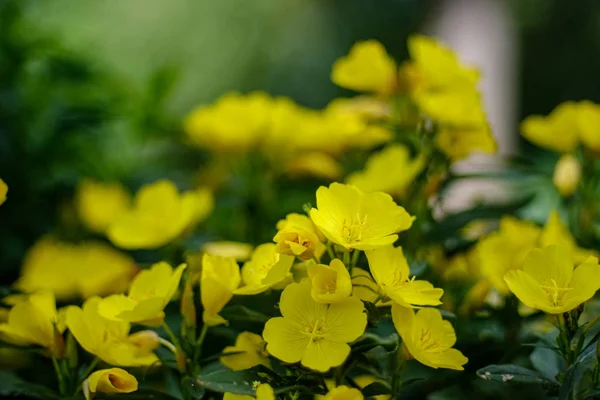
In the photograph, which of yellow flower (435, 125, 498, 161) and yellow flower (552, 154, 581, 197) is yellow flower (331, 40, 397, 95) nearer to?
yellow flower (435, 125, 498, 161)

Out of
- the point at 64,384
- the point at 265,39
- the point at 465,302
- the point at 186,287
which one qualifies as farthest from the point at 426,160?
the point at 265,39

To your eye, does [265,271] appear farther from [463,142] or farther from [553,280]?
[463,142]

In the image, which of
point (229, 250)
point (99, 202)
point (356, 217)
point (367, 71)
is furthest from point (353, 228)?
point (99, 202)

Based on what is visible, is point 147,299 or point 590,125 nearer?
point 147,299

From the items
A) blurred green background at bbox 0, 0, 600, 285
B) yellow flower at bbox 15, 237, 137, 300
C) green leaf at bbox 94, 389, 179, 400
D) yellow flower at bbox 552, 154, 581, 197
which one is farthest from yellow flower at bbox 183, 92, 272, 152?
green leaf at bbox 94, 389, 179, 400

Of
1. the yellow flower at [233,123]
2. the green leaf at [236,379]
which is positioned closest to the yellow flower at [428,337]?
the green leaf at [236,379]

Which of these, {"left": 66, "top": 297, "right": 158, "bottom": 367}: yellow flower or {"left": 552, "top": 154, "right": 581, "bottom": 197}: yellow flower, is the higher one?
{"left": 552, "top": 154, "right": 581, "bottom": 197}: yellow flower

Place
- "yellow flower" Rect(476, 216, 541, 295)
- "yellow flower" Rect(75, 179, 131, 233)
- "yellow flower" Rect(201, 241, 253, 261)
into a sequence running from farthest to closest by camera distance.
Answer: "yellow flower" Rect(75, 179, 131, 233), "yellow flower" Rect(201, 241, 253, 261), "yellow flower" Rect(476, 216, 541, 295)
